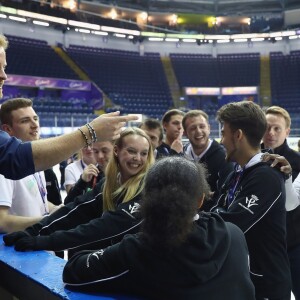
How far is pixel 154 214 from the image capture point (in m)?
1.02

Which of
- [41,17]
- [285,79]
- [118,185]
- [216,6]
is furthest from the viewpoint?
[216,6]

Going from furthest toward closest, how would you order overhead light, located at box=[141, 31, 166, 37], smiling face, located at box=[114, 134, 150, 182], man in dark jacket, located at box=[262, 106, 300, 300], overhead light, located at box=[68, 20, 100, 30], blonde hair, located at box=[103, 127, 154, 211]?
overhead light, located at box=[141, 31, 166, 37], overhead light, located at box=[68, 20, 100, 30], man in dark jacket, located at box=[262, 106, 300, 300], smiling face, located at box=[114, 134, 150, 182], blonde hair, located at box=[103, 127, 154, 211]

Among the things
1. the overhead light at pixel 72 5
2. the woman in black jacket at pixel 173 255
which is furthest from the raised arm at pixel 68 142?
the overhead light at pixel 72 5

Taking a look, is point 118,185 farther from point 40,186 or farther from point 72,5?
point 72,5

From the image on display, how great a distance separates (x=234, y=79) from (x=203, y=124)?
20.7 metres

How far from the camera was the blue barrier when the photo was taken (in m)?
1.13

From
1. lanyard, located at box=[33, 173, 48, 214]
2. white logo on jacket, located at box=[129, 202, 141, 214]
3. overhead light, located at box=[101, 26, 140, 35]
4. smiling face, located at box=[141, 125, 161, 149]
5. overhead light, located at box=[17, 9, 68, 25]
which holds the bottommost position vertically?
lanyard, located at box=[33, 173, 48, 214]

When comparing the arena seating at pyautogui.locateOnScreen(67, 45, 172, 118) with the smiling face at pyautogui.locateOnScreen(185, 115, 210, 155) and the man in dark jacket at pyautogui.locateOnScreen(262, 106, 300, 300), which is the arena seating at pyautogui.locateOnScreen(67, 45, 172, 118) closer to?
the smiling face at pyautogui.locateOnScreen(185, 115, 210, 155)

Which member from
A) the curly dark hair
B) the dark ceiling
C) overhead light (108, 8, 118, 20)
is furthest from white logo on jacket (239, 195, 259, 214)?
the dark ceiling

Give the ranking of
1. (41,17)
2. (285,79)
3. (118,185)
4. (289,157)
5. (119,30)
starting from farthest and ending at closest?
(285,79) → (119,30) → (41,17) → (289,157) → (118,185)

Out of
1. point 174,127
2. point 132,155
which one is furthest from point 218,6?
point 132,155

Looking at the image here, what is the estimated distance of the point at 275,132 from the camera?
2.69m

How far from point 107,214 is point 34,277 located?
1.27ft

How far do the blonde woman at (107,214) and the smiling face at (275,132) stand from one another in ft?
3.66
